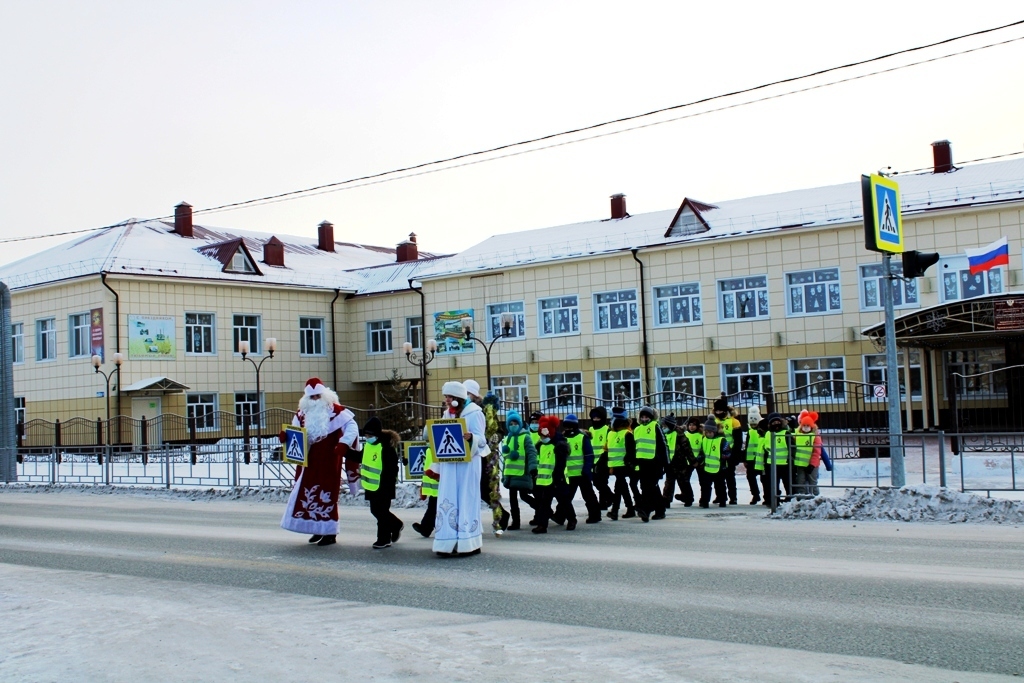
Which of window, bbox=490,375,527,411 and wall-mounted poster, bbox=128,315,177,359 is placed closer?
wall-mounted poster, bbox=128,315,177,359

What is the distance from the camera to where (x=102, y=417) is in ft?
130

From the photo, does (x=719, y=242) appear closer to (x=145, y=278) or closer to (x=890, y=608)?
(x=145, y=278)

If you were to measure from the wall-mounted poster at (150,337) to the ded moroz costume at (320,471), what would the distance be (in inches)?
1229

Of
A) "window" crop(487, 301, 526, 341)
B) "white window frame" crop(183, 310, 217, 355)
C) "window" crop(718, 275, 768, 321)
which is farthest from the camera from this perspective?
"white window frame" crop(183, 310, 217, 355)

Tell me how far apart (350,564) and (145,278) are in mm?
33559

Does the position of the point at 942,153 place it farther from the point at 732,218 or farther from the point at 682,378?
the point at 682,378

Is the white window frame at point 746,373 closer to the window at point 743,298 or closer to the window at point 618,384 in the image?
the window at point 743,298

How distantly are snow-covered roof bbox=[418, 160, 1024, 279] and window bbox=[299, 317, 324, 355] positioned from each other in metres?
6.08

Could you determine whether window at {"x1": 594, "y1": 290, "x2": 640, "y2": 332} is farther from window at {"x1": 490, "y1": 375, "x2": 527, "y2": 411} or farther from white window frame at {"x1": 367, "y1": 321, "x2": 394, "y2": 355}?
white window frame at {"x1": 367, "y1": 321, "x2": 394, "y2": 355}

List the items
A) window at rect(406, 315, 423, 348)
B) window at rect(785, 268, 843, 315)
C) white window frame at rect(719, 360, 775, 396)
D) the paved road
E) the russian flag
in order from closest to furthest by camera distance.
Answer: the paved road < the russian flag < window at rect(785, 268, 843, 315) < white window frame at rect(719, 360, 775, 396) < window at rect(406, 315, 423, 348)

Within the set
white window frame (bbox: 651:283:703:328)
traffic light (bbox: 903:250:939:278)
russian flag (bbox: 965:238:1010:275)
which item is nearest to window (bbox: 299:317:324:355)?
white window frame (bbox: 651:283:703:328)

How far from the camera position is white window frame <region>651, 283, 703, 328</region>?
125 ft

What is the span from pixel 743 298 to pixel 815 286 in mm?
2693

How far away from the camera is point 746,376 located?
3681cm
